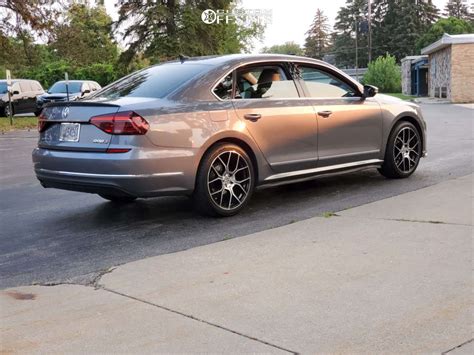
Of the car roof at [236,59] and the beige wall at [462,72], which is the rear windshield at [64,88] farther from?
the car roof at [236,59]

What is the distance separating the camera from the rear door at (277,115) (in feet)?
21.5

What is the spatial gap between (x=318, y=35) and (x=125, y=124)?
438ft

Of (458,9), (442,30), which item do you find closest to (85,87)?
(442,30)

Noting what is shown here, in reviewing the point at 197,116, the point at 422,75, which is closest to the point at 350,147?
the point at 197,116

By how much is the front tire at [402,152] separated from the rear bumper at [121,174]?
3143 mm

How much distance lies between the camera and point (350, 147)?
7480 millimetres

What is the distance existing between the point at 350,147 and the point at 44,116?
11.6 ft

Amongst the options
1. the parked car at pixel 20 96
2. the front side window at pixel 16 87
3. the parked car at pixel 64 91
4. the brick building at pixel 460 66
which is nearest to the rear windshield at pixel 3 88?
the parked car at pixel 20 96

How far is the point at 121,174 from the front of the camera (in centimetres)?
570

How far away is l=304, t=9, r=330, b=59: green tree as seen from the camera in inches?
5271

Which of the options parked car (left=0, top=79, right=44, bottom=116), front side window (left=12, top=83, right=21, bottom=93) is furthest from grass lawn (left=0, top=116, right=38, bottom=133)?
front side window (left=12, top=83, right=21, bottom=93)

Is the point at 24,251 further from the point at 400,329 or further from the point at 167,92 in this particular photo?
the point at 400,329

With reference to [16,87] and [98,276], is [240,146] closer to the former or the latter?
[98,276]

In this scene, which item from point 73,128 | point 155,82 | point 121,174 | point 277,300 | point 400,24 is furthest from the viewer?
point 400,24
